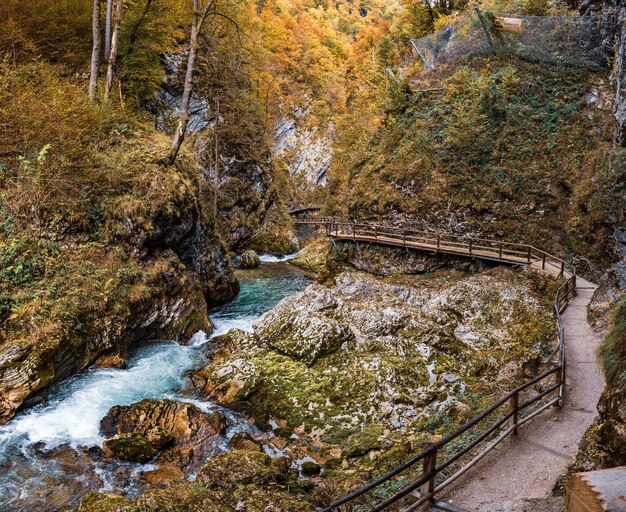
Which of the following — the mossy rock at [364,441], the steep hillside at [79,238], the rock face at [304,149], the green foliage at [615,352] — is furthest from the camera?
the rock face at [304,149]

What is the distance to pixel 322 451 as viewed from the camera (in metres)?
9.02

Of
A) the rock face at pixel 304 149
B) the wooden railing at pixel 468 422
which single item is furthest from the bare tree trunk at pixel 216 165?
the rock face at pixel 304 149

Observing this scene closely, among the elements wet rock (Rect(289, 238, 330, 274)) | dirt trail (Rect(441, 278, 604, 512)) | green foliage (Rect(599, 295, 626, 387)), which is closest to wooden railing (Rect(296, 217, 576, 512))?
dirt trail (Rect(441, 278, 604, 512))

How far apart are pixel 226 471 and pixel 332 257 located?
1901 cm

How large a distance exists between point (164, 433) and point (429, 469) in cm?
626

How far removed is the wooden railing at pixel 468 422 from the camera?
5316 millimetres

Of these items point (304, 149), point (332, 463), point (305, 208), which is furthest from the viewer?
point (304, 149)

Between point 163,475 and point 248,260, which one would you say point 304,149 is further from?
point 163,475

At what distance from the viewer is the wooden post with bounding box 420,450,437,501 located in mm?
5274

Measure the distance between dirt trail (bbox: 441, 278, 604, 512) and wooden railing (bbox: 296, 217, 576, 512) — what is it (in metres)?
0.17

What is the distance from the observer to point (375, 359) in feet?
37.4

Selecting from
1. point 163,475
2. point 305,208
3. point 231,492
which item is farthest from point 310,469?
point 305,208

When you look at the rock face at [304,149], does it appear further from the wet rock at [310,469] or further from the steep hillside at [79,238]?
the wet rock at [310,469]

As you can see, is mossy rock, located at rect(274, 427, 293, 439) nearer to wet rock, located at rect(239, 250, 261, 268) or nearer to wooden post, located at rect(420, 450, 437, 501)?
wooden post, located at rect(420, 450, 437, 501)
